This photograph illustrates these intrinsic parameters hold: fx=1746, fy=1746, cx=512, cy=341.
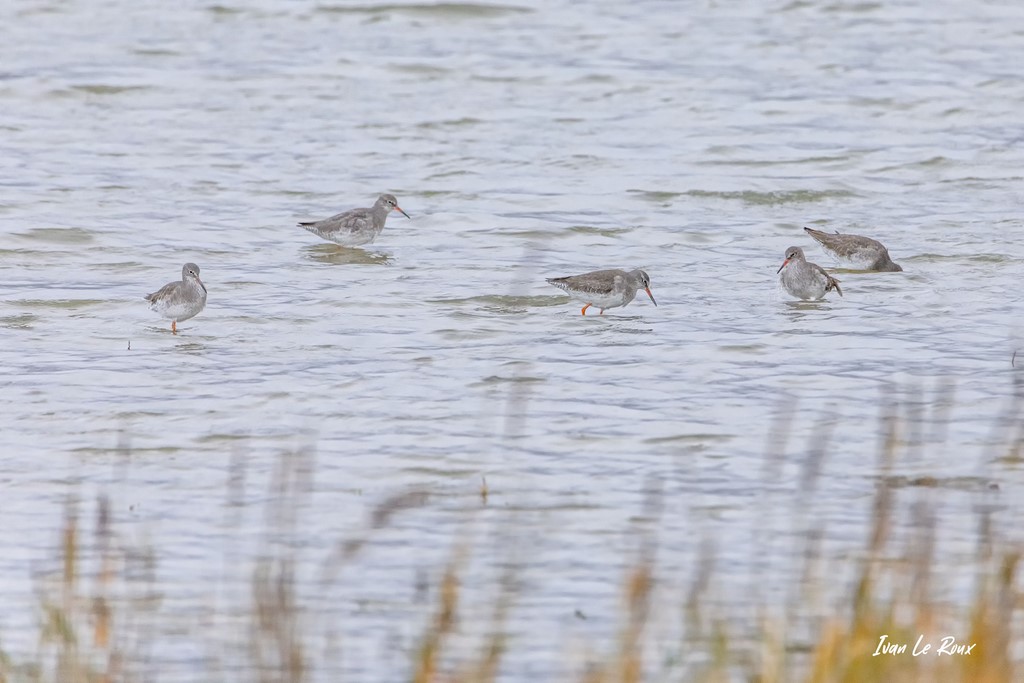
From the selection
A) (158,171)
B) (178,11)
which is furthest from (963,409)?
(178,11)

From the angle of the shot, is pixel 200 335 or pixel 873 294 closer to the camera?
pixel 200 335

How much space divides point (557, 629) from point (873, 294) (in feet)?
22.8

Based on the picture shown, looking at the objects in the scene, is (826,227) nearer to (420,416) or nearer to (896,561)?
(420,416)

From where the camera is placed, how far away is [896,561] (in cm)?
601

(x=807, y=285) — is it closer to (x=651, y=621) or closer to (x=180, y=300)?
(x=180, y=300)

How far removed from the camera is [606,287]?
11.7 meters

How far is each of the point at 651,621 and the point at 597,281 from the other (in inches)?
244

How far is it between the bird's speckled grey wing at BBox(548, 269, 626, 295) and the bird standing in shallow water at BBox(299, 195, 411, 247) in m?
2.59

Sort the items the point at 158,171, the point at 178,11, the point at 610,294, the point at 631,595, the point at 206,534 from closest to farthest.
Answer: the point at 631,595 → the point at 206,534 → the point at 610,294 → the point at 158,171 → the point at 178,11

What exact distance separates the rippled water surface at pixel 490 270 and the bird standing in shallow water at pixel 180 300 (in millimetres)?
159

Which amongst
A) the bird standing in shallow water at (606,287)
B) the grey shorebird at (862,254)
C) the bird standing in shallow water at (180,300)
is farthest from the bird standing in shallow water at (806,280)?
the bird standing in shallow water at (180,300)

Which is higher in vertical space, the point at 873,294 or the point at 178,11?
the point at 178,11

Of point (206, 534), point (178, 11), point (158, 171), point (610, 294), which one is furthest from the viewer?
point (178, 11)

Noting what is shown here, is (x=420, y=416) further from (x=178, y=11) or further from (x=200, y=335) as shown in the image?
(x=178, y=11)
